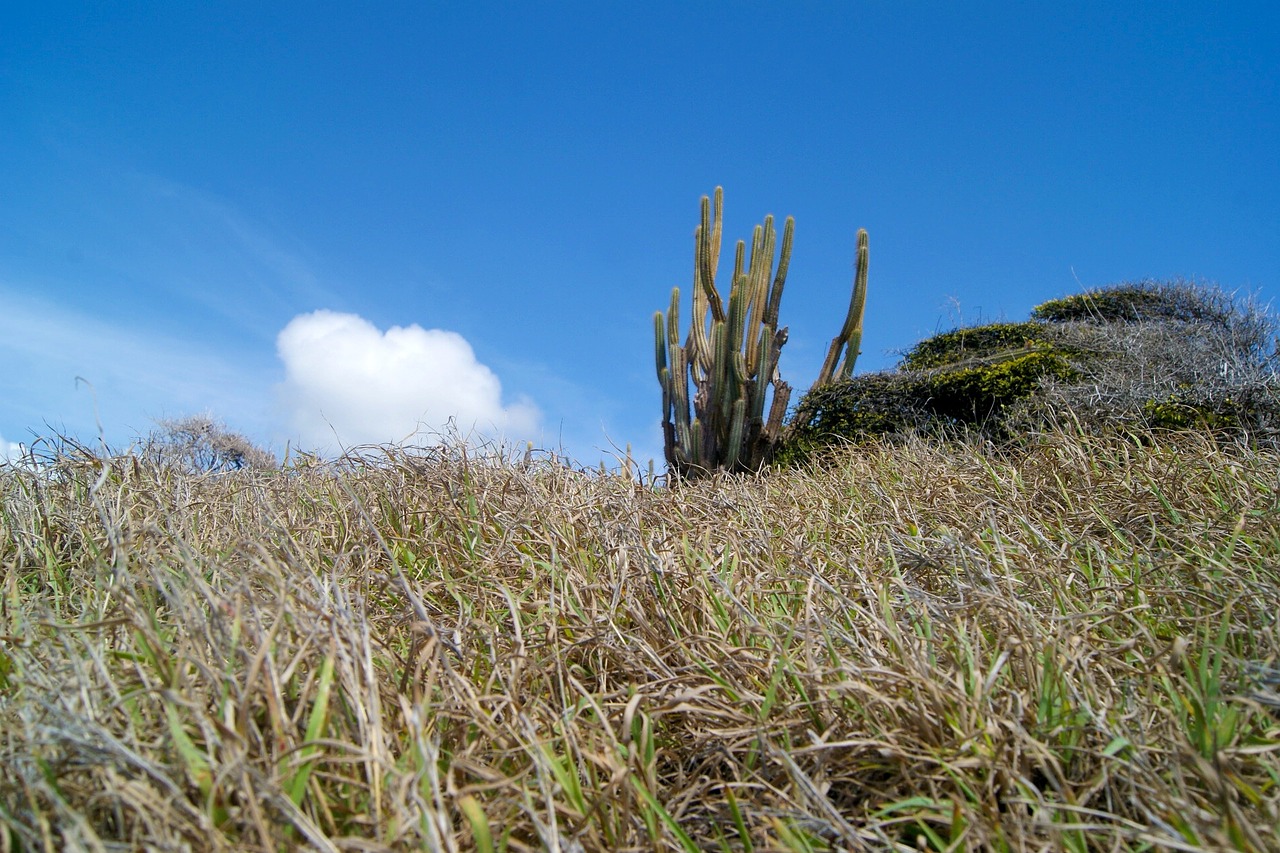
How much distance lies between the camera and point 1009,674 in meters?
2.21

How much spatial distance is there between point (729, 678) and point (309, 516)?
2.48 meters

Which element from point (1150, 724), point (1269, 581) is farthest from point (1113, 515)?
point (1150, 724)

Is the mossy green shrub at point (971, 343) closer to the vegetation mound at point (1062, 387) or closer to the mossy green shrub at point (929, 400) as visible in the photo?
the vegetation mound at point (1062, 387)

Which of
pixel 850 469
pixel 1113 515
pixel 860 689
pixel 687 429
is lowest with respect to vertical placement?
pixel 860 689

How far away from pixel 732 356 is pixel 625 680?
7763 mm

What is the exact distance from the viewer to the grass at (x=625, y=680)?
5.36 ft

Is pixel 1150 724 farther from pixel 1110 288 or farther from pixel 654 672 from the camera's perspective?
pixel 1110 288

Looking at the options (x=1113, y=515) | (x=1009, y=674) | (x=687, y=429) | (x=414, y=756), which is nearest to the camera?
(x=414, y=756)

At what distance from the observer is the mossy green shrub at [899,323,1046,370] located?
9.94 meters

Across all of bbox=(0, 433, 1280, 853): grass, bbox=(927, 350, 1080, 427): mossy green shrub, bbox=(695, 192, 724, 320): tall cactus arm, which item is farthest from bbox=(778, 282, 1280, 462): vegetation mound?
bbox=(0, 433, 1280, 853): grass

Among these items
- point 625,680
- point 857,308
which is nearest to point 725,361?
point 857,308

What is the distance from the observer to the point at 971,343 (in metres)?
10.4

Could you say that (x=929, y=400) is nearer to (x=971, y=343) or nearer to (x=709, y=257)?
(x=971, y=343)

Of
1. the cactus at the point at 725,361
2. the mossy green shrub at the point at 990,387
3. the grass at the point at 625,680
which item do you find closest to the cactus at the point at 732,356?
the cactus at the point at 725,361
